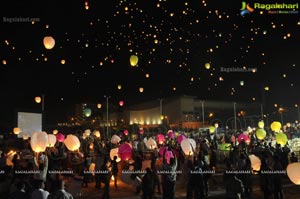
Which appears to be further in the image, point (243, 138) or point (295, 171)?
point (243, 138)

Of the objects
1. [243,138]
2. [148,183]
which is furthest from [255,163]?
[243,138]

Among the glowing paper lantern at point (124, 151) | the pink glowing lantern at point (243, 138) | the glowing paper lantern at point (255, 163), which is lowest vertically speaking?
the glowing paper lantern at point (255, 163)

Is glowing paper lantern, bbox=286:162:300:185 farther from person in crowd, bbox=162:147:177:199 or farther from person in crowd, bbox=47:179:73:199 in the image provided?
person in crowd, bbox=47:179:73:199

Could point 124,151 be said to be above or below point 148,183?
above

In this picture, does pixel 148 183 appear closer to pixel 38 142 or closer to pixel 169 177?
pixel 169 177

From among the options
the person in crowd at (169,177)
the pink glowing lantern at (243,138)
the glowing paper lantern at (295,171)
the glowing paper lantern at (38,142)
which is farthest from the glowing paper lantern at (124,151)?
the pink glowing lantern at (243,138)

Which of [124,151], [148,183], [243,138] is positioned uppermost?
[243,138]

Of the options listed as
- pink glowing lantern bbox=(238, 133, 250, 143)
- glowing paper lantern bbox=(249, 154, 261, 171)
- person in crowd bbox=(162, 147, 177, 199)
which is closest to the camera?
person in crowd bbox=(162, 147, 177, 199)

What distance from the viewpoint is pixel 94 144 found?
14.6 m

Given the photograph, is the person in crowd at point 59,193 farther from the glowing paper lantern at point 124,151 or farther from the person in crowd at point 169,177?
the glowing paper lantern at point 124,151

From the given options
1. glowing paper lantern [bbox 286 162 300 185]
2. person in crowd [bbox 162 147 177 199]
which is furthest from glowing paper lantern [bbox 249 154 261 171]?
person in crowd [bbox 162 147 177 199]

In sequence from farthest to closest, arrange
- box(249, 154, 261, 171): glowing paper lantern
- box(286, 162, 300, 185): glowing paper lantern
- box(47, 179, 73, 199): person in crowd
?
box(249, 154, 261, 171): glowing paper lantern → box(286, 162, 300, 185): glowing paper lantern → box(47, 179, 73, 199): person in crowd

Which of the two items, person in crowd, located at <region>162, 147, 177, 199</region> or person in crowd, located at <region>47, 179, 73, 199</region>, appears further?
person in crowd, located at <region>162, 147, 177, 199</region>

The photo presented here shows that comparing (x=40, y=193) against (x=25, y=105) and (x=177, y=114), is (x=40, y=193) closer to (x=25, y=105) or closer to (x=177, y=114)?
(x=25, y=105)
